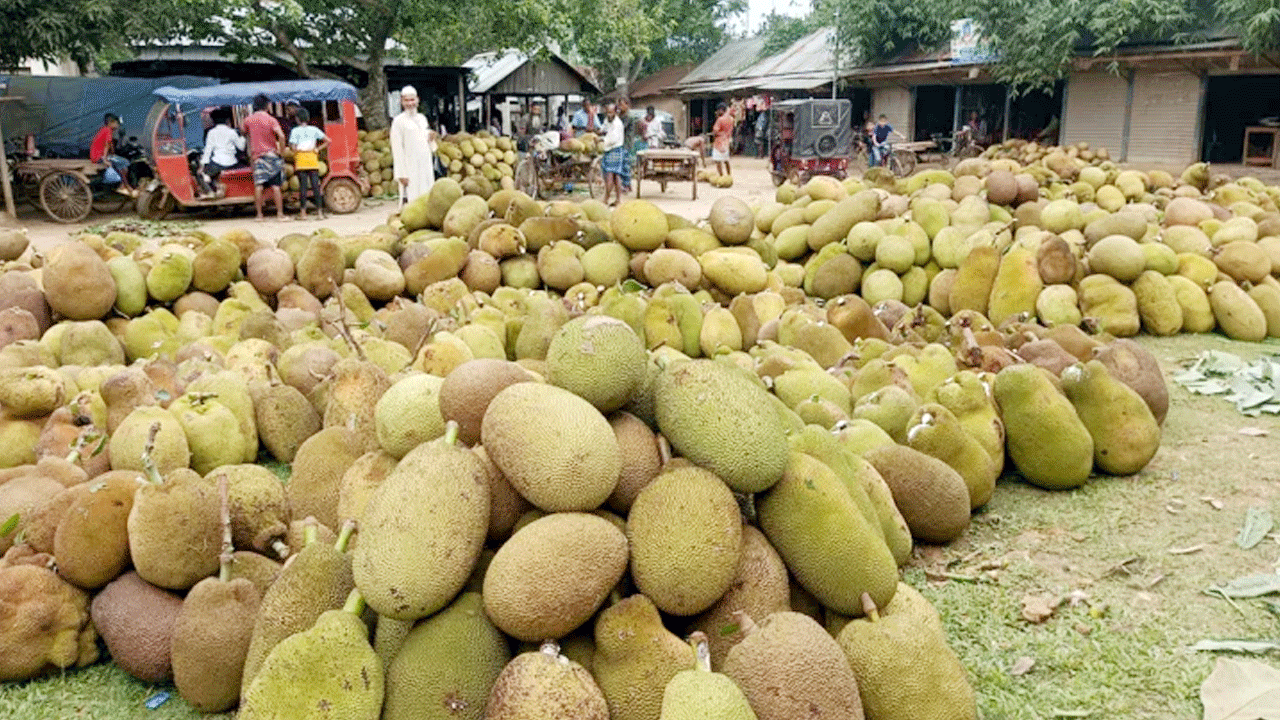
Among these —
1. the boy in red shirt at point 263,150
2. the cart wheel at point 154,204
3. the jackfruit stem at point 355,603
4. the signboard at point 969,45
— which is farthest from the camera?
the signboard at point 969,45

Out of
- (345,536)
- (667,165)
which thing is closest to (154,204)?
(667,165)

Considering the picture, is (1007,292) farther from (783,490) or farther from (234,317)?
(234,317)

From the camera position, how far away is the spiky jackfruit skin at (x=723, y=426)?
98.5 inches

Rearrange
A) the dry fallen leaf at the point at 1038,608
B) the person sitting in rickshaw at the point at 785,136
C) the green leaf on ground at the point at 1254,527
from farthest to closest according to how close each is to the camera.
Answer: the person sitting in rickshaw at the point at 785,136 < the green leaf on ground at the point at 1254,527 < the dry fallen leaf at the point at 1038,608

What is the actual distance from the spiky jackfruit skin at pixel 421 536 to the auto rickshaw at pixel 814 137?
1735cm

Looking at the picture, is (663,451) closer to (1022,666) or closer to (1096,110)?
(1022,666)

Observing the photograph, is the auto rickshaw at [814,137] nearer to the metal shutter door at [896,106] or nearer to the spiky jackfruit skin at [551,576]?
the metal shutter door at [896,106]

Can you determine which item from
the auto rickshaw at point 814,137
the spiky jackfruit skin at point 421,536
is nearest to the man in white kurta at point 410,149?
the spiky jackfruit skin at point 421,536

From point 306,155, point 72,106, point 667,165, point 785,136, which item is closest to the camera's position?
point 306,155

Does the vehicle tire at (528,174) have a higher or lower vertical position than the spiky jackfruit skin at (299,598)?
higher

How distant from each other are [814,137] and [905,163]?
2.44m

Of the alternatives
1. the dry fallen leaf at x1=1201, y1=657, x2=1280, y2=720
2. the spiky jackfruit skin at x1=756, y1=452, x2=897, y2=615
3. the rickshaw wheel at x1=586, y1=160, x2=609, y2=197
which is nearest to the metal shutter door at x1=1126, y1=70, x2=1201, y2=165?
the rickshaw wheel at x1=586, y1=160, x2=609, y2=197

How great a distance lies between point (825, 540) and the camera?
98.8 inches

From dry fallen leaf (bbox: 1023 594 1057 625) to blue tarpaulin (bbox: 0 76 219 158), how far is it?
2040 centimetres
